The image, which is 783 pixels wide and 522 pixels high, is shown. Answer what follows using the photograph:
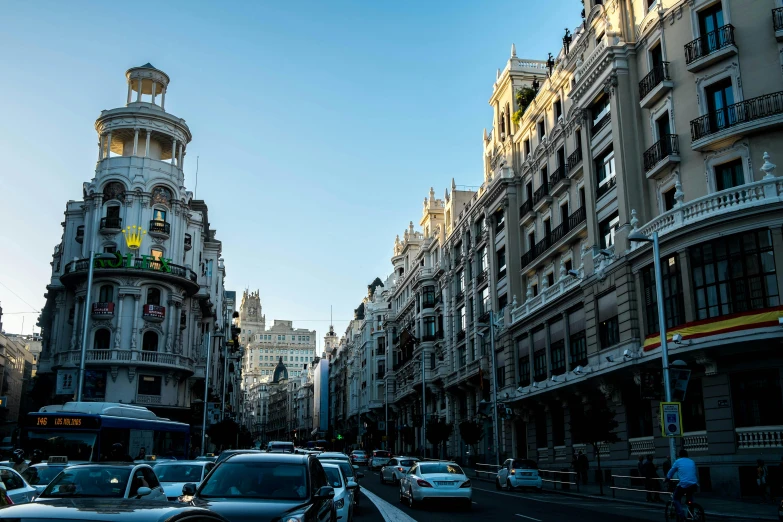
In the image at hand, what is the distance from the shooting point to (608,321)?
3406 cm

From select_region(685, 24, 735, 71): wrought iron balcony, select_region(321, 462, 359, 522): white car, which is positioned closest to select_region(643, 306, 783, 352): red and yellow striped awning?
select_region(685, 24, 735, 71): wrought iron balcony

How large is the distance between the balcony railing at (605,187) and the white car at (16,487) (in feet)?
90.9

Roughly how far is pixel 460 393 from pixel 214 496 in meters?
52.8

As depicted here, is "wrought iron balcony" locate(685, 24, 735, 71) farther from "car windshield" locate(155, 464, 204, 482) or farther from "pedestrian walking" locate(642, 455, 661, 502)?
"car windshield" locate(155, 464, 204, 482)

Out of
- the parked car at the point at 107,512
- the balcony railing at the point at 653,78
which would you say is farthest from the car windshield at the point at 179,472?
the balcony railing at the point at 653,78

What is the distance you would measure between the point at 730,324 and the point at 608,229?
37.1 ft

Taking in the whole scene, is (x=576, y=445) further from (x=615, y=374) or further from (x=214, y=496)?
(x=214, y=496)

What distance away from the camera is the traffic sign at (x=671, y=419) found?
22078mm

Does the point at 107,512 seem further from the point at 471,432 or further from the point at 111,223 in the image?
Result: the point at 111,223

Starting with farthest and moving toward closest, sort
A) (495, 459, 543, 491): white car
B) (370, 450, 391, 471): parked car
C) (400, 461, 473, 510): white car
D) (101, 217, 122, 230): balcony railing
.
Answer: (101, 217, 122, 230): balcony railing, (370, 450, 391, 471): parked car, (495, 459, 543, 491): white car, (400, 461, 473, 510): white car

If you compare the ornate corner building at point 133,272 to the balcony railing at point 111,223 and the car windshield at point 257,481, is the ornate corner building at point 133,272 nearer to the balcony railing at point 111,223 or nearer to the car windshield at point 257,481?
the balcony railing at point 111,223

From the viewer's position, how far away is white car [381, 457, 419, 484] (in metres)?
36.0

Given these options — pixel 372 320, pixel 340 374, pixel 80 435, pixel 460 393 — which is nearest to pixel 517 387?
pixel 460 393

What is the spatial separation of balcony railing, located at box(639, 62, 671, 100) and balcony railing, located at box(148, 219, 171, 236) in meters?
38.7
